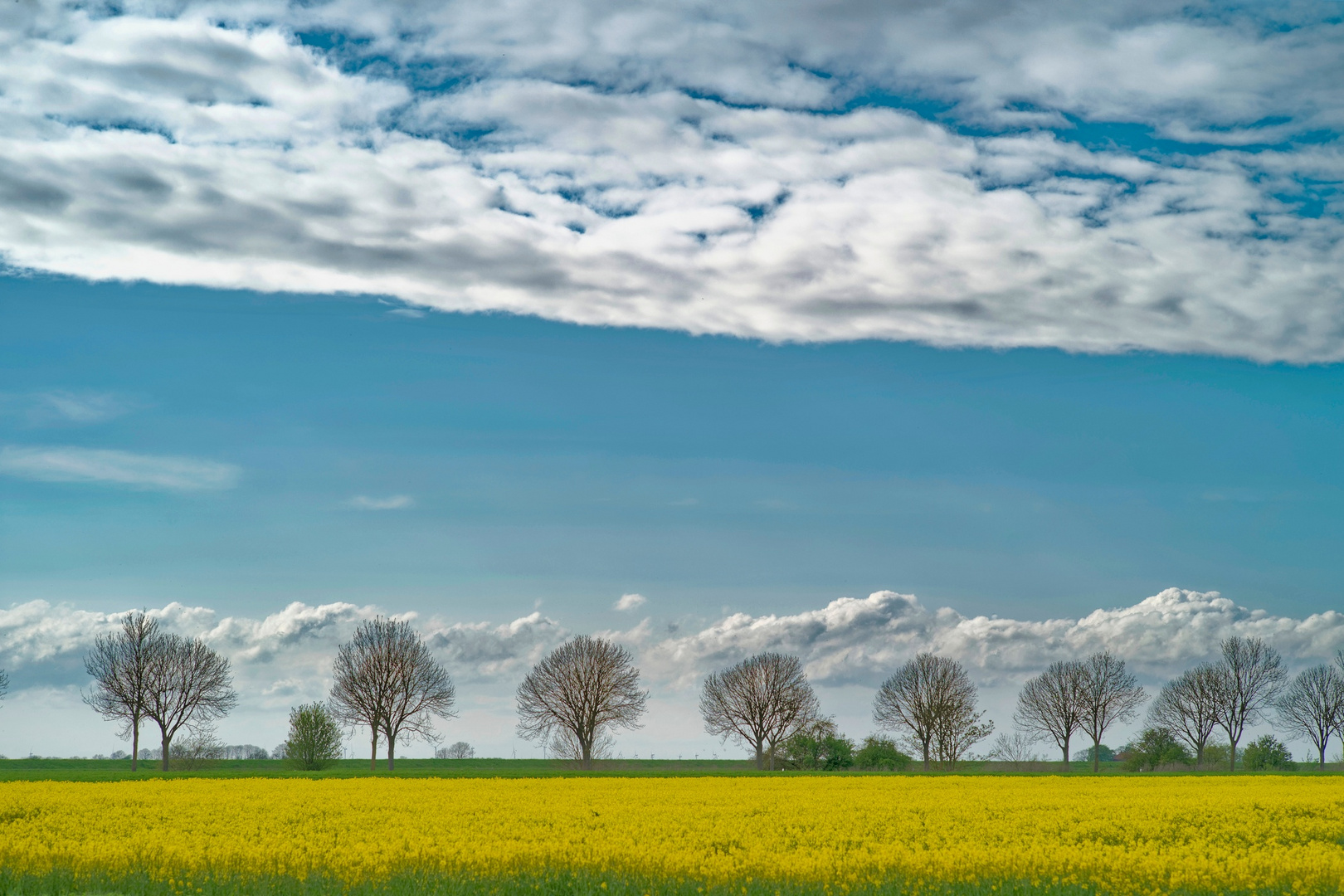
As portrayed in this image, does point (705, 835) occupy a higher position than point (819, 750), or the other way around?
point (705, 835)

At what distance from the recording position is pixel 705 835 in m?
23.0

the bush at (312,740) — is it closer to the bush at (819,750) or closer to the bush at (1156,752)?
the bush at (819,750)

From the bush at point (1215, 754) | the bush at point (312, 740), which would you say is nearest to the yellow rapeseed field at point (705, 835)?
the bush at point (312, 740)

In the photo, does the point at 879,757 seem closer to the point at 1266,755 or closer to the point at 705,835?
the point at 1266,755

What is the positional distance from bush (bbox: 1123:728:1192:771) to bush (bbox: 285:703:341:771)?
7513 centimetres

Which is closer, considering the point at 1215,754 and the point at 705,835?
the point at 705,835

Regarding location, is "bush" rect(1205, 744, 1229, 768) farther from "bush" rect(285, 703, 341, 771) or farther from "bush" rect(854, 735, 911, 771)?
"bush" rect(285, 703, 341, 771)

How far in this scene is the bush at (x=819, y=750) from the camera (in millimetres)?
87375

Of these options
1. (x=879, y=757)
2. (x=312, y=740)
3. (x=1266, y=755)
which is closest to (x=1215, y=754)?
(x=1266, y=755)

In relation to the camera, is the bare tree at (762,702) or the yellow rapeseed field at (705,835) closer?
the yellow rapeseed field at (705,835)

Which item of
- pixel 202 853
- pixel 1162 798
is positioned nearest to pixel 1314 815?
pixel 1162 798

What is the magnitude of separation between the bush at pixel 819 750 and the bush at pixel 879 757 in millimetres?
954

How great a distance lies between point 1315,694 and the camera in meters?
104

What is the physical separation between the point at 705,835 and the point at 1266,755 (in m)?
92.1
